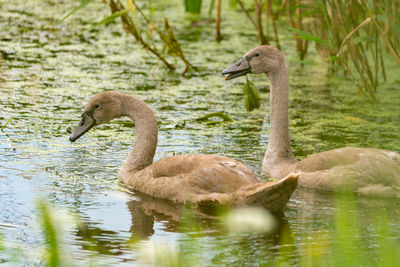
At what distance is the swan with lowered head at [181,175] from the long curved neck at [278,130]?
900 millimetres

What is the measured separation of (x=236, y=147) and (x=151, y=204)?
158 centimetres

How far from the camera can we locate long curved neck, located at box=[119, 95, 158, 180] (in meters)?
6.50

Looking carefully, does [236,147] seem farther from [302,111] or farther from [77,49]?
[77,49]

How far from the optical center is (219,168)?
5.68 m

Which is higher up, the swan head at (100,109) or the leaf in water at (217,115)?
the swan head at (100,109)

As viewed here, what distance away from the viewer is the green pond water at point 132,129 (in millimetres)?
4984

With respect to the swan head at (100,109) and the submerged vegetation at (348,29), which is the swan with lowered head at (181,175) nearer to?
the swan head at (100,109)

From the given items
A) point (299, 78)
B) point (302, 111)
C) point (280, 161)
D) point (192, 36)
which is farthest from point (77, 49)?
point (280, 161)

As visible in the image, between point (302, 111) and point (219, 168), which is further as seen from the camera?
point (302, 111)

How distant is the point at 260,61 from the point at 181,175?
156 centimetres

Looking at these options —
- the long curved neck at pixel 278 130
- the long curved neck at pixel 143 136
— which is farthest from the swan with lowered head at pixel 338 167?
the long curved neck at pixel 143 136

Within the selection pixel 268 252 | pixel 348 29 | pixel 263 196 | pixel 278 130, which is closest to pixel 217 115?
pixel 278 130

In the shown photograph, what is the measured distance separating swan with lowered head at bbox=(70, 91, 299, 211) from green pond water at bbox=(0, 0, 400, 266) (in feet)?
0.44

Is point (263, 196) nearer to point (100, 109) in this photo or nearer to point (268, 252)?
point (268, 252)
